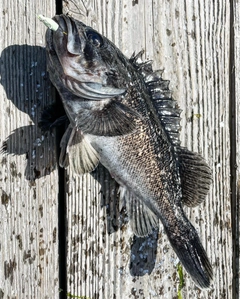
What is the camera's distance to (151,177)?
1.93 meters

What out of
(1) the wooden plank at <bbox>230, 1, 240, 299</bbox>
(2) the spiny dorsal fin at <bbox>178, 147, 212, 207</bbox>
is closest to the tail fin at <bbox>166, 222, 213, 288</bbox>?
(2) the spiny dorsal fin at <bbox>178, 147, 212, 207</bbox>

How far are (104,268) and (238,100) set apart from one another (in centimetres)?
92

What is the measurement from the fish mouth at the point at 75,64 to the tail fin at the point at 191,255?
0.59m

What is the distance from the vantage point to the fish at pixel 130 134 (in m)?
1.77

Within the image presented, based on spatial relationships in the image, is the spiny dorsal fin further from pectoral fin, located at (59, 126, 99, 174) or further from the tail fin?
pectoral fin, located at (59, 126, 99, 174)

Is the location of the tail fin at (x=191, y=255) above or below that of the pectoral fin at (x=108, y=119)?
below

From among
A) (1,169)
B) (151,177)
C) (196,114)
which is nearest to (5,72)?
(1,169)

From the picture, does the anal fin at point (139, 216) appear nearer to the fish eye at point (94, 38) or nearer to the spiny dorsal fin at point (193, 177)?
the spiny dorsal fin at point (193, 177)

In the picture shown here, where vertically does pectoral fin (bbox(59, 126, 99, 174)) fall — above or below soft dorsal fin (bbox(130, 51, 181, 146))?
below

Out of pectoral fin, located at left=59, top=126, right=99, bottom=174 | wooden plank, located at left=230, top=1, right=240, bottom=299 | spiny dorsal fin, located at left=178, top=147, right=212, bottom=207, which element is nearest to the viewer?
pectoral fin, located at left=59, top=126, right=99, bottom=174

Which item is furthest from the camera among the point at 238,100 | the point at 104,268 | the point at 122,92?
the point at 238,100

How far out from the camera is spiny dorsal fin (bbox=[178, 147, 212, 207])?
6.69 ft

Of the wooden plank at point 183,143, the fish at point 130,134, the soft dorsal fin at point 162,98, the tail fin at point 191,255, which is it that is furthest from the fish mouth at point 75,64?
the tail fin at point 191,255

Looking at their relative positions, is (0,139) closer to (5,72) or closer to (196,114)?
(5,72)
